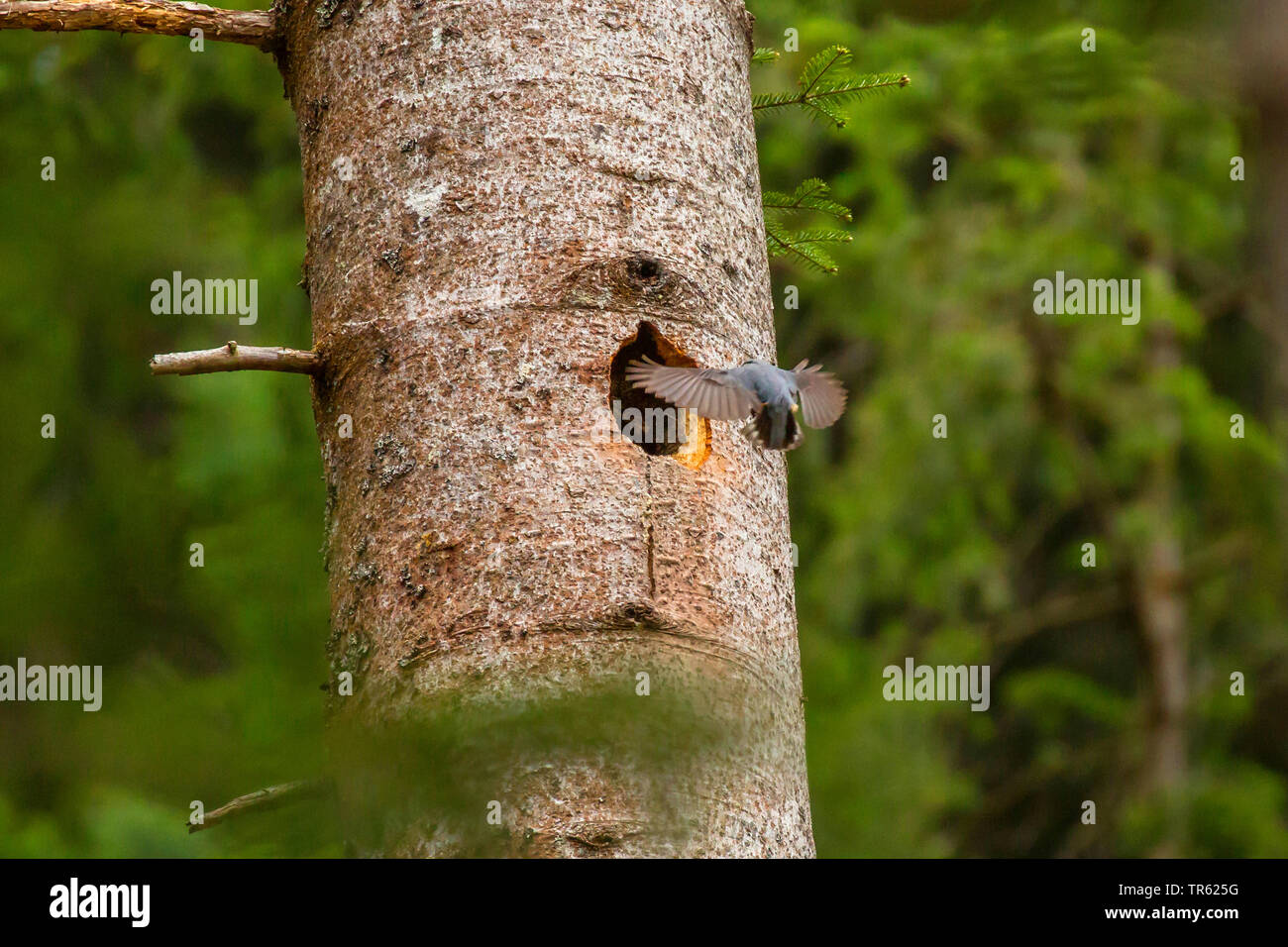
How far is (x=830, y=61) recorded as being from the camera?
2.58 meters

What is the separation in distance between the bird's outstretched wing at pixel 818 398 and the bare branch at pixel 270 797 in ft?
3.47

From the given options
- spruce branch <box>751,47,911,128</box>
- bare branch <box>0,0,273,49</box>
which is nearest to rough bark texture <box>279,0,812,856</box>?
bare branch <box>0,0,273,49</box>

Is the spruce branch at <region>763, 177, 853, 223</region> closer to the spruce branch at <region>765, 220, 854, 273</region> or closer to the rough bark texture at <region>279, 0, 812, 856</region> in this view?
the spruce branch at <region>765, 220, 854, 273</region>

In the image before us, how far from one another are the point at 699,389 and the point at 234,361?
640 mm

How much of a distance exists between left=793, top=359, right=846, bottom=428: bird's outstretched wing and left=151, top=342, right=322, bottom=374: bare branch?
2.47 ft

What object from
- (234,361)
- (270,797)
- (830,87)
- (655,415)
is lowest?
(270,797)

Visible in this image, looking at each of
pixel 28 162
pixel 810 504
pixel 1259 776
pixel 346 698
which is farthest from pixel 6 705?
pixel 1259 776

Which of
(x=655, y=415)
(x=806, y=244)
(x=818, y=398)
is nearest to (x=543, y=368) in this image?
(x=655, y=415)

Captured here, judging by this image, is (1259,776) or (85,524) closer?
(85,524)

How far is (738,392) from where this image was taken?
198cm

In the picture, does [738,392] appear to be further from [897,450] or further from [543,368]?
[897,450]

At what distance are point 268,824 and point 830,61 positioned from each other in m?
1.74

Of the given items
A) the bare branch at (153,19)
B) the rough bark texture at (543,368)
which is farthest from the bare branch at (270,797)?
the bare branch at (153,19)
